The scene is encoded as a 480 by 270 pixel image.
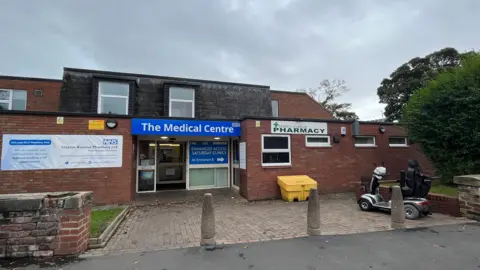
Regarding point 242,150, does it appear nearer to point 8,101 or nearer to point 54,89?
point 54,89

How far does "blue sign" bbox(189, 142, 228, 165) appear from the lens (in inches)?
436

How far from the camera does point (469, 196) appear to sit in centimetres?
627

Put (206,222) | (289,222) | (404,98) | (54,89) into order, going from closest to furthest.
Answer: (206,222) < (289,222) < (54,89) < (404,98)

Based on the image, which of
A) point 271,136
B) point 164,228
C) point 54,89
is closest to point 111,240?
point 164,228

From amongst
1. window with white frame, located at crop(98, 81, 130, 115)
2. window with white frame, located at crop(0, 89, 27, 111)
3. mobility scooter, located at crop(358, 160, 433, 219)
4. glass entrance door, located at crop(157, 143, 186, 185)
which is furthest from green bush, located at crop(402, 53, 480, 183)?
window with white frame, located at crop(0, 89, 27, 111)

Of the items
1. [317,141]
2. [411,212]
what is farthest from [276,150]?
[411,212]

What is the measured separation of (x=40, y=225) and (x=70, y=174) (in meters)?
4.96

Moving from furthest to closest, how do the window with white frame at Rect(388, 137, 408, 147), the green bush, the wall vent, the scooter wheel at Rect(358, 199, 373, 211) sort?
1. the wall vent
2. the window with white frame at Rect(388, 137, 408, 147)
3. the green bush
4. the scooter wheel at Rect(358, 199, 373, 211)

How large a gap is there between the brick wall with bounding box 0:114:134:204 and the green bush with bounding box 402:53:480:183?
34.4ft

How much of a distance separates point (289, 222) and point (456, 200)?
4.52 m

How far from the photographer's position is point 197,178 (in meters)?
11.1

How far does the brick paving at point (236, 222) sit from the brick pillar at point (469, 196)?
27 centimetres

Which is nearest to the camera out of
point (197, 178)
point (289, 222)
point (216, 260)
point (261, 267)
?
point (261, 267)

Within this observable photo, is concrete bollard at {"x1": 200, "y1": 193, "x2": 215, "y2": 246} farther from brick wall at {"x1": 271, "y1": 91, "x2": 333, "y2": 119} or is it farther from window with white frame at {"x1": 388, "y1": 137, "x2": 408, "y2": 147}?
brick wall at {"x1": 271, "y1": 91, "x2": 333, "y2": 119}
